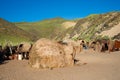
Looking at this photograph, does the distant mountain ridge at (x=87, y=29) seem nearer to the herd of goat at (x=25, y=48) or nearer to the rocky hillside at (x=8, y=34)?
the rocky hillside at (x=8, y=34)

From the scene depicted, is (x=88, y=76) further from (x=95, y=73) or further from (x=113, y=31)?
(x=113, y=31)

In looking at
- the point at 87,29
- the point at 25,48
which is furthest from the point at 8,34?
the point at 25,48

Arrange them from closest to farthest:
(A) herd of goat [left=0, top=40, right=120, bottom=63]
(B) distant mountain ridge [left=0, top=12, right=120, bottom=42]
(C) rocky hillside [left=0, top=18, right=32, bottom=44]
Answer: (A) herd of goat [left=0, top=40, right=120, bottom=63]
(B) distant mountain ridge [left=0, top=12, right=120, bottom=42]
(C) rocky hillside [left=0, top=18, right=32, bottom=44]

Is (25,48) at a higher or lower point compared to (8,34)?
lower

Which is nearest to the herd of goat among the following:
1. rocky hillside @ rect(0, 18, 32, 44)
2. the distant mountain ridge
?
the distant mountain ridge

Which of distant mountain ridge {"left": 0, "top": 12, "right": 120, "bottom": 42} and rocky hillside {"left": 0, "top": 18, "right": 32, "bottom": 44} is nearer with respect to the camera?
distant mountain ridge {"left": 0, "top": 12, "right": 120, "bottom": 42}

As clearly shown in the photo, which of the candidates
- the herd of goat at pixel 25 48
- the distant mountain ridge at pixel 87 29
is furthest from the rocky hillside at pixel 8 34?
the herd of goat at pixel 25 48

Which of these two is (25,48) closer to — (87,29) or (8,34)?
(87,29)

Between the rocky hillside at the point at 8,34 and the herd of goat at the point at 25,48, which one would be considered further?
the rocky hillside at the point at 8,34

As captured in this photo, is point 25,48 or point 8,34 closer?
point 25,48

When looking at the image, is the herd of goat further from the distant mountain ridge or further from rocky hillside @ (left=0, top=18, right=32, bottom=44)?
rocky hillside @ (left=0, top=18, right=32, bottom=44)

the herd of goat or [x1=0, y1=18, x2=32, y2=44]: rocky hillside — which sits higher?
[x1=0, y1=18, x2=32, y2=44]: rocky hillside

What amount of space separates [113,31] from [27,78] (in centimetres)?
5576

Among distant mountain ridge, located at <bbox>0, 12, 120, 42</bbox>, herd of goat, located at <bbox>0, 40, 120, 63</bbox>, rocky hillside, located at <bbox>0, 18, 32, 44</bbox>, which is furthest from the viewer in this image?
rocky hillside, located at <bbox>0, 18, 32, 44</bbox>
